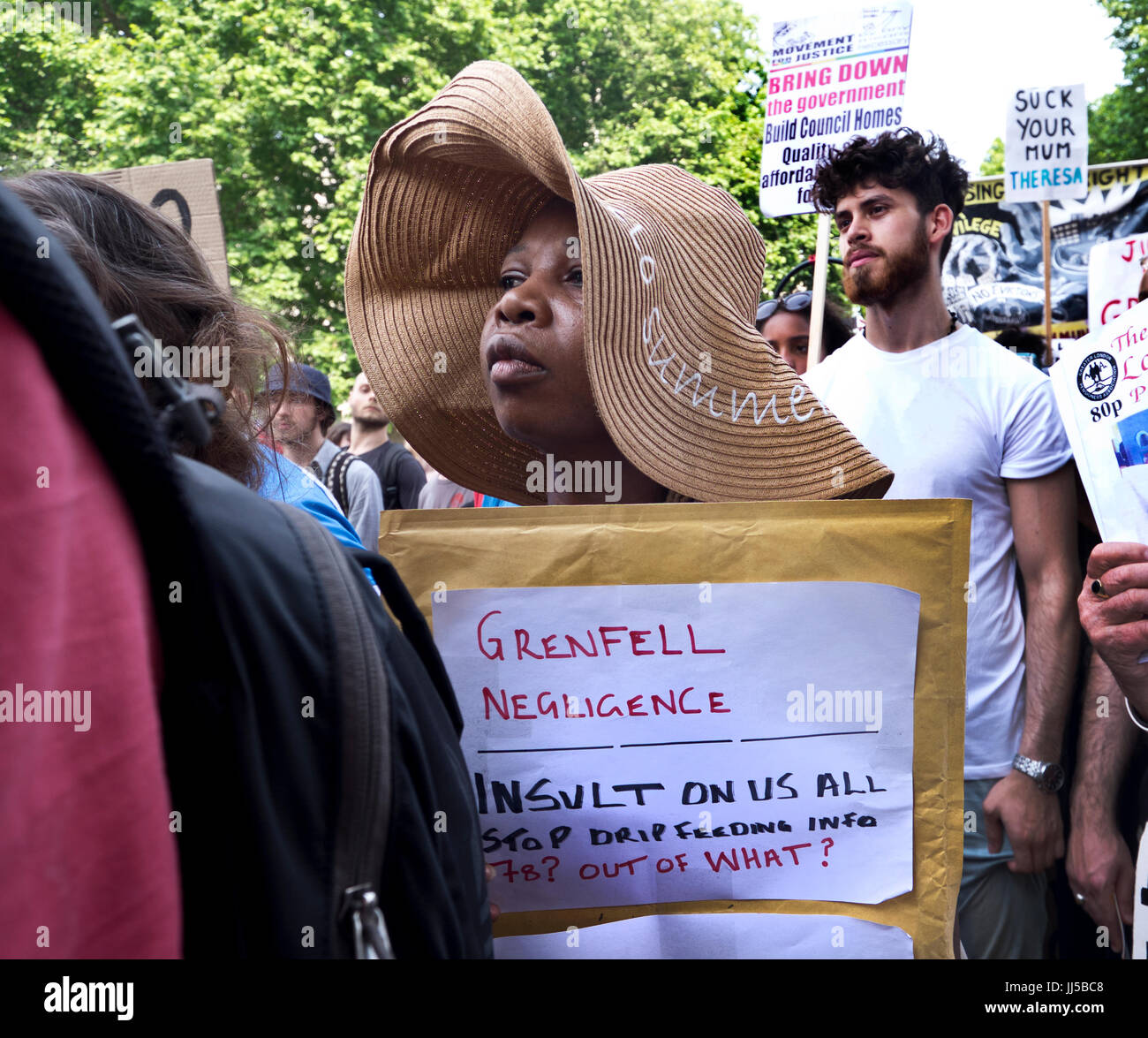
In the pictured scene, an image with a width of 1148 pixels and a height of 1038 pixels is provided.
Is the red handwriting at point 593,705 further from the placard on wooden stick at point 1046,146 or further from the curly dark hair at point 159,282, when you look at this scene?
the placard on wooden stick at point 1046,146

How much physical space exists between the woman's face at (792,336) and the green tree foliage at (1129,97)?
15.8 metres

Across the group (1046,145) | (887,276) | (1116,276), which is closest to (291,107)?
(1046,145)

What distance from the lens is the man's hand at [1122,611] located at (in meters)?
1.76

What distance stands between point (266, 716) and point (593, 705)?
649mm

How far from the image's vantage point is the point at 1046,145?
4367 mm

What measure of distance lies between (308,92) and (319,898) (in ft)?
50.1

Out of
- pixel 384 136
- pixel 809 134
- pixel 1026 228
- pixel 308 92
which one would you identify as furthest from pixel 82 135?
pixel 384 136

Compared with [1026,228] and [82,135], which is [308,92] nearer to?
[82,135]

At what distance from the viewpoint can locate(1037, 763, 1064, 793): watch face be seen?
2270 mm

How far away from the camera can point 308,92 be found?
46.8 ft

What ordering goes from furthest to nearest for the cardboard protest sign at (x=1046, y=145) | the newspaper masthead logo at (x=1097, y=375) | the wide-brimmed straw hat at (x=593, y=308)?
1. the cardboard protest sign at (x=1046, y=145)
2. the newspaper masthead logo at (x=1097, y=375)
3. the wide-brimmed straw hat at (x=593, y=308)

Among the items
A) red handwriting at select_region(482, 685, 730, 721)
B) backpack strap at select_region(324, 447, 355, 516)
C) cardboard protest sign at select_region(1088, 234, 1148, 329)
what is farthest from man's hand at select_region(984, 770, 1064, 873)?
backpack strap at select_region(324, 447, 355, 516)

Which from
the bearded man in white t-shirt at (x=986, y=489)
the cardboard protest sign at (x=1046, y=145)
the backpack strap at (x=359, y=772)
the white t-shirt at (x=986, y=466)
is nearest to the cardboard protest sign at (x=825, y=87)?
the cardboard protest sign at (x=1046, y=145)

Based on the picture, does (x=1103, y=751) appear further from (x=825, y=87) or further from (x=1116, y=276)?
(x=825, y=87)
